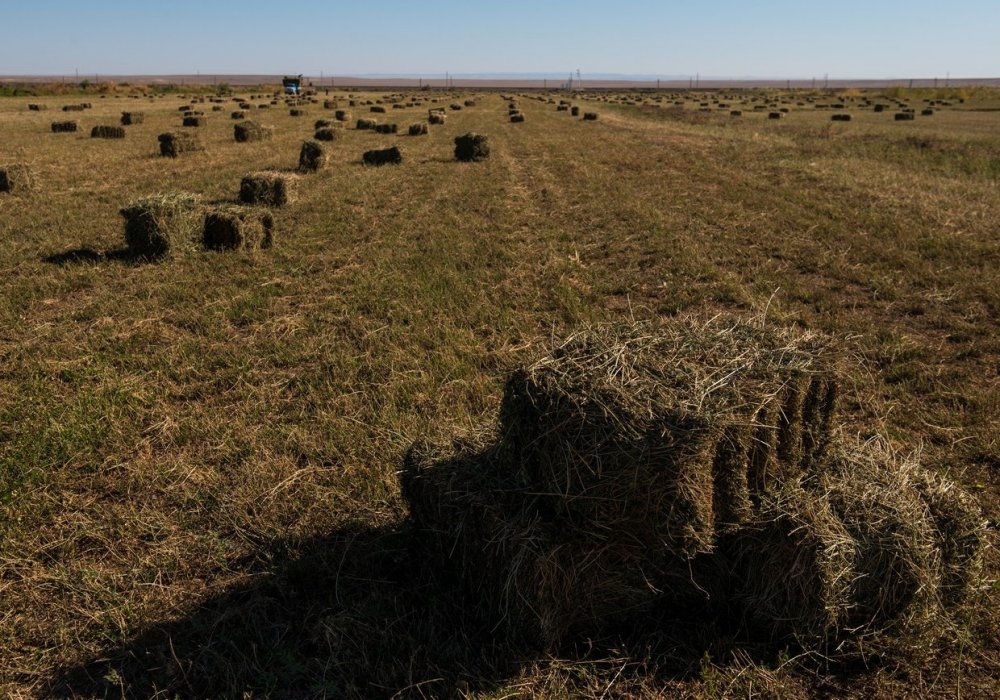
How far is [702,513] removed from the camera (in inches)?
124

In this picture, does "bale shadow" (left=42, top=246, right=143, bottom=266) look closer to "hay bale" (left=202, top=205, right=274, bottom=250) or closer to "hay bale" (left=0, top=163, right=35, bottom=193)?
"hay bale" (left=202, top=205, right=274, bottom=250)

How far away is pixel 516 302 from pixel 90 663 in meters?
6.22

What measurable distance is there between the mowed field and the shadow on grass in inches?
0.6

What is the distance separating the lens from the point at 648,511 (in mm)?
3176

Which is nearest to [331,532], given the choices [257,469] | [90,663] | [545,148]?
[257,469]

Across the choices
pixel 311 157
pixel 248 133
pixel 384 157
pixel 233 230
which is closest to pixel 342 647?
pixel 233 230

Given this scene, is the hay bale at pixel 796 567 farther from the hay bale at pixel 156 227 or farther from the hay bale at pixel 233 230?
the hay bale at pixel 156 227

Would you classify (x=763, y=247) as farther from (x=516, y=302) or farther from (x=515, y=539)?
(x=515, y=539)

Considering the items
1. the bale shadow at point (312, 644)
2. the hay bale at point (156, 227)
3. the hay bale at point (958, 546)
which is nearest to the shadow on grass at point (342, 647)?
the bale shadow at point (312, 644)

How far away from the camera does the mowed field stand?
131 inches

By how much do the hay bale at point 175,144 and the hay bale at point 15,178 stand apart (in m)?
6.12

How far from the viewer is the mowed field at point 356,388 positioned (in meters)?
3.32

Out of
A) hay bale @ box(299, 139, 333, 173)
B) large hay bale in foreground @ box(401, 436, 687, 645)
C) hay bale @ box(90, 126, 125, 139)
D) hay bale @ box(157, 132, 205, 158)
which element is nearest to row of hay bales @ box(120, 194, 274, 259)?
hay bale @ box(299, 139, 333, 173)

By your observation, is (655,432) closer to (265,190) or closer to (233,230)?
(233,230)
